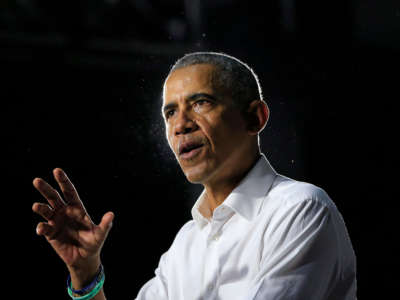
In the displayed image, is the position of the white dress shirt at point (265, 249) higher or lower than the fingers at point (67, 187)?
lower

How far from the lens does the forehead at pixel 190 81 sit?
4.00 feet

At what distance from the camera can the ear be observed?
49.9 inches

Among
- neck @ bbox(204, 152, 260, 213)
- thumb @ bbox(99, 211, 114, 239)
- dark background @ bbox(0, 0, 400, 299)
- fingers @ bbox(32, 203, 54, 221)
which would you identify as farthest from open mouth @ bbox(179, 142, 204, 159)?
dark background @ bbox(0, 0, 400, 299)

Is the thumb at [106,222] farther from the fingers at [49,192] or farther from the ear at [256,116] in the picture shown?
the ear at [256,116]

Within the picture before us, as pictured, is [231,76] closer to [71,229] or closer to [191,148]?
[191,148]

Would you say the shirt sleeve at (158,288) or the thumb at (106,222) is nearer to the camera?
the thumb at (106,222)

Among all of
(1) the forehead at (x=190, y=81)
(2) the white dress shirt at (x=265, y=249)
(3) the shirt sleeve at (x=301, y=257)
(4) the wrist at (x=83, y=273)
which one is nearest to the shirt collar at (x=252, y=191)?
(2) the white dress shirt at (x=265, y=249)

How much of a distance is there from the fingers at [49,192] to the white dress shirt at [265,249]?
349 mm

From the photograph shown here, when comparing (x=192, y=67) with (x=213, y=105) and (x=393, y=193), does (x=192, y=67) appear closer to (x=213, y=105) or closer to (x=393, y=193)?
(x=213, y=105)

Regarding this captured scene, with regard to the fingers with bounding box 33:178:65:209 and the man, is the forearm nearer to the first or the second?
the man

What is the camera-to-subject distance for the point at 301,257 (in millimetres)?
972

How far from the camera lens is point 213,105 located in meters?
1.21

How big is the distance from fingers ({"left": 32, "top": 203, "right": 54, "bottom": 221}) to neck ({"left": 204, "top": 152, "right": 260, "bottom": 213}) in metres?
0.38

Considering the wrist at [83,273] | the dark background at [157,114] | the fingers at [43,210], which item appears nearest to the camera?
the fingers at [43,210]
